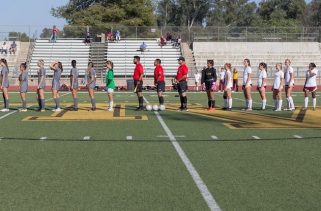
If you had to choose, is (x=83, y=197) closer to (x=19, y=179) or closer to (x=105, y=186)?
(x=105, y=186)

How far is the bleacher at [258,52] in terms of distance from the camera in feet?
159

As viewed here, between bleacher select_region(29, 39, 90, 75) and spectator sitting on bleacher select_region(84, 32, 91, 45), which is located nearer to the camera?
bleacher select_region(29, 39, 90, 75)

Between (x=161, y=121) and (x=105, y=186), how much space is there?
7.87m

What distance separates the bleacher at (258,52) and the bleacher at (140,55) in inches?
95.6

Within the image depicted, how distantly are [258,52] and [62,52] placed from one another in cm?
1704

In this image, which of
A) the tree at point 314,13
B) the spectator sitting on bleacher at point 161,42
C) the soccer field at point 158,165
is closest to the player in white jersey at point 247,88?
the soccer field at point 158,165

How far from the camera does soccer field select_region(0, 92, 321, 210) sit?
19.7 ft

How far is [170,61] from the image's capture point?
46562mm

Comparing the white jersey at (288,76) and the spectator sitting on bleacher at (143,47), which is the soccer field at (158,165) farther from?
the spectator sitting on bleacher at (143,47)

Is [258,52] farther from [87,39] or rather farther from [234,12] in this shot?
[234,12]

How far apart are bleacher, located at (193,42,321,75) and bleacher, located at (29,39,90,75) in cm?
960

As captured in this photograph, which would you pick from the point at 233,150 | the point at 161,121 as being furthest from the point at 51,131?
the point at 233,150

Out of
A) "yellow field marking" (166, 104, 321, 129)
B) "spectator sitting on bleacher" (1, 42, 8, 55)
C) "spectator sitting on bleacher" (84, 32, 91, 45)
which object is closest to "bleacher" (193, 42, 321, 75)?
"spectator sitting on bleacher" (84, 32, 91, 45)

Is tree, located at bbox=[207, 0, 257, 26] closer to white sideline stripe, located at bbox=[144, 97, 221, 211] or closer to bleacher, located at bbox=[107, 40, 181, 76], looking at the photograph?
bleacher, located at bbox=[107, 40, 181, 76]
